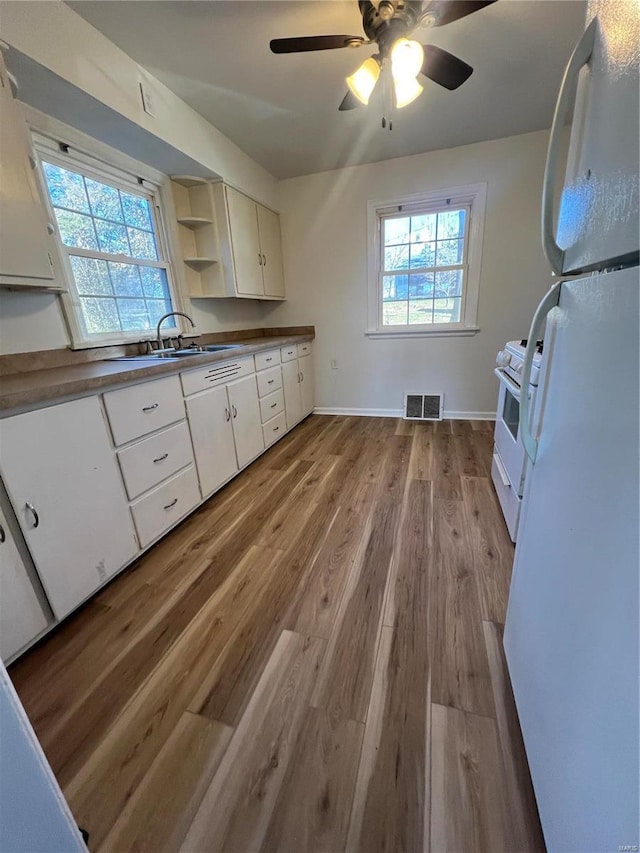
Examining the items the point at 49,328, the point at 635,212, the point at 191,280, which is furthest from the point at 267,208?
the point at 635,212

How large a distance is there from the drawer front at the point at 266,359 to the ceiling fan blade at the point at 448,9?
197cm

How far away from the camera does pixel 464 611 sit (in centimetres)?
131

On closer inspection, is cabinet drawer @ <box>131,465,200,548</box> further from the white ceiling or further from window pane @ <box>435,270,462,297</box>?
window pane @ <box>435,270,462,297</box>

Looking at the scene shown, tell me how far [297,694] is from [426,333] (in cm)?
319

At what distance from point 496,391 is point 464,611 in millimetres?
2621

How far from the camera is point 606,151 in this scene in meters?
0.58

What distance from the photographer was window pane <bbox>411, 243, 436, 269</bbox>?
10.6 feet

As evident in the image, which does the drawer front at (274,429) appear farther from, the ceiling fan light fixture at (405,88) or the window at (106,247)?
the ceiling fan light fixture at (405,88)

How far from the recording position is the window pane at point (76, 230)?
186 cm

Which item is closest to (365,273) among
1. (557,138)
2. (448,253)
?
(448,253)

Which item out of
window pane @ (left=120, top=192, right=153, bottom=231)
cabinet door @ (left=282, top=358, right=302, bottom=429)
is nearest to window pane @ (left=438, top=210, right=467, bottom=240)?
cabinet door @ (left=282, top=358, right=302, bottom=429)

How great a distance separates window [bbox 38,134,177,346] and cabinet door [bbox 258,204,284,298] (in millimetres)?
1009

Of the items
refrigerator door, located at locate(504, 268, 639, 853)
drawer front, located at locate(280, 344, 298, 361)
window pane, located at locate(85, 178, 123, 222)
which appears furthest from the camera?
drawer front, located at locate(280, 344, 298, 361)

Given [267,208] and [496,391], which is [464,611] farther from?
[267,208]
